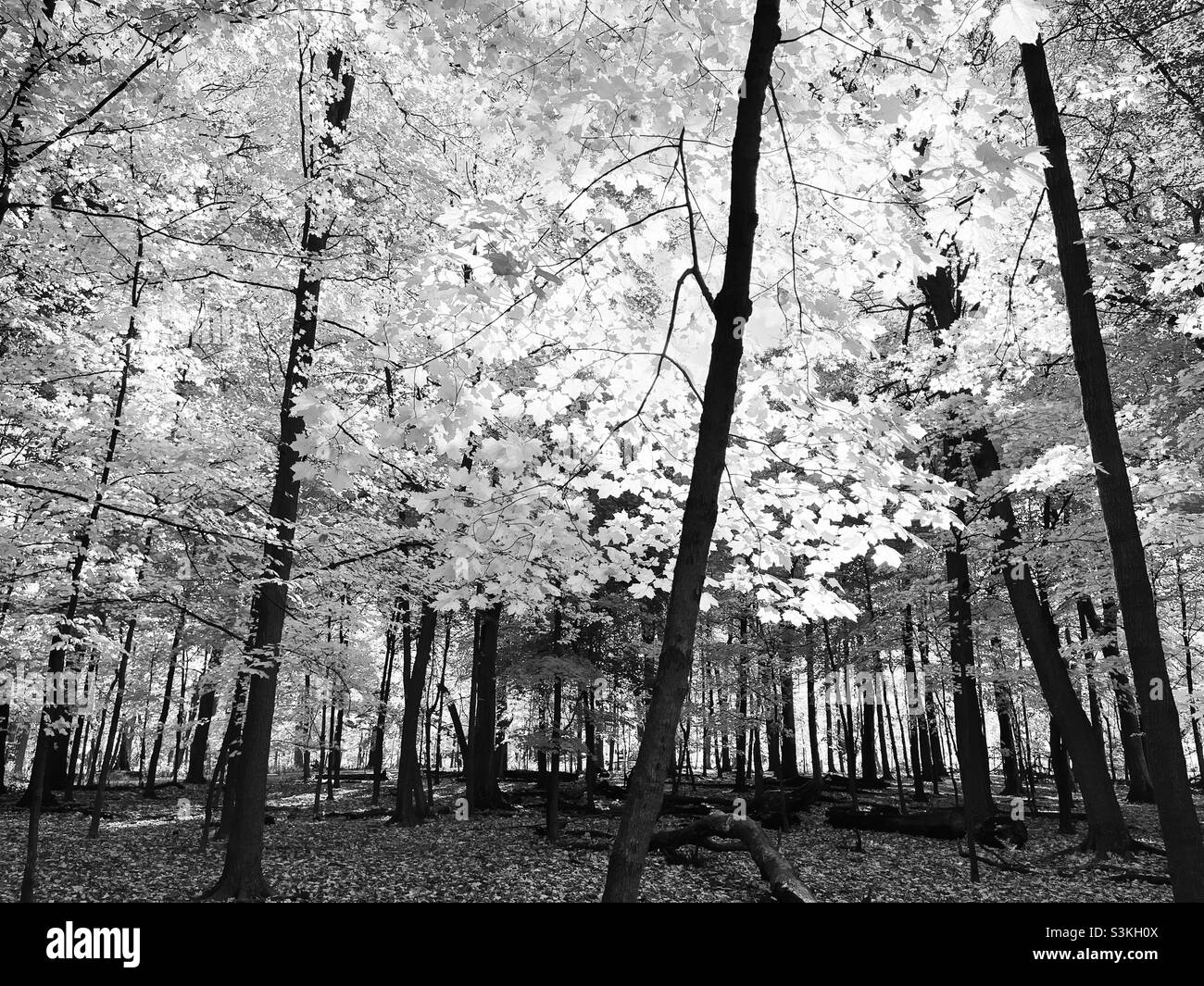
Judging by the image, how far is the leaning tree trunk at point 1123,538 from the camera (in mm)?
4789

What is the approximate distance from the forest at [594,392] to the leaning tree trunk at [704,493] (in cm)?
2

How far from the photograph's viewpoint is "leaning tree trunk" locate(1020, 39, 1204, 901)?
15.7 ft

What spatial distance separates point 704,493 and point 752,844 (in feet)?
28.1

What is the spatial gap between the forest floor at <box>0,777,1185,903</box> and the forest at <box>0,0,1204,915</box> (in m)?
0.16

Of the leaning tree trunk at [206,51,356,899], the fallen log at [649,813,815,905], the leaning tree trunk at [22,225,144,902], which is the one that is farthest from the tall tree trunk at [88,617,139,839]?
the fallen log at [649,813,815,905]

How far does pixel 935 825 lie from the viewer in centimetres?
1485

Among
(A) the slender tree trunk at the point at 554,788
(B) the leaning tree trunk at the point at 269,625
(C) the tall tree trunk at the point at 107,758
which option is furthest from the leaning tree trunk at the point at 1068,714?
(C) the tall tree trunk at the point at 107,758

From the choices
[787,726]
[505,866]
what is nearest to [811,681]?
[787,726]

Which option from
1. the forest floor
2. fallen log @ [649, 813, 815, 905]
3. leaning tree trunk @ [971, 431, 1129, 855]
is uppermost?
leaning tree trunk @ [971, 431, 1129, 855]

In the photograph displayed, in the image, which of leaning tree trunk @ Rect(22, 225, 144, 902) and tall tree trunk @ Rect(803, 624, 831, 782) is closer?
leaning tree trunk @ Rect(22, 225, 144, 902)

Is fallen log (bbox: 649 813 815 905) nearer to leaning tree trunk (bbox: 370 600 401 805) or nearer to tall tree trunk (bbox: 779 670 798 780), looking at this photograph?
leaning tree trunk (bbox: 370 600 401 805)

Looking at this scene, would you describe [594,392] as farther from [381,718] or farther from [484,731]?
[381,718]

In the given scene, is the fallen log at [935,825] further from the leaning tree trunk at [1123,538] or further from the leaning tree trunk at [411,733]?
the leaning tree trunk at [1123,538]
